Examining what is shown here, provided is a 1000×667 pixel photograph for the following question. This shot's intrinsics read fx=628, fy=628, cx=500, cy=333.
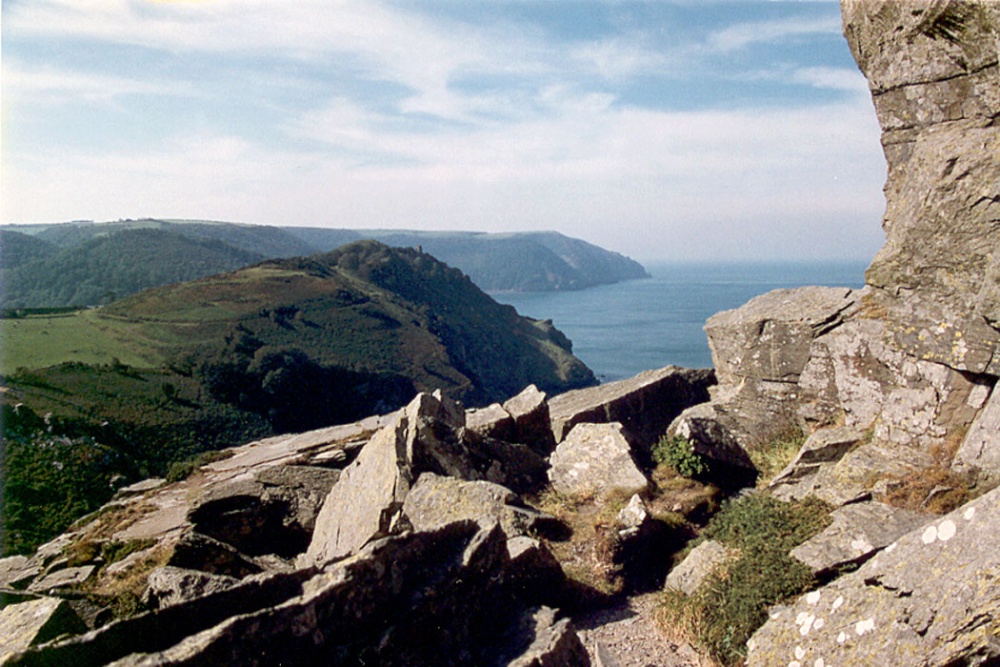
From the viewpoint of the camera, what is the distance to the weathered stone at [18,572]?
8.76m

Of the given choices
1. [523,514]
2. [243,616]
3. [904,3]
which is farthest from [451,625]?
[904,3]

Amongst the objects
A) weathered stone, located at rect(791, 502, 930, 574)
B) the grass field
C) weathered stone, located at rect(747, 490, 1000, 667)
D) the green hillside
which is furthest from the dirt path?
the grass field

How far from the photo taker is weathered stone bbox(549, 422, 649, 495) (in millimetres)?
9547

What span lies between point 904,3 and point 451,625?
10420 millimetres

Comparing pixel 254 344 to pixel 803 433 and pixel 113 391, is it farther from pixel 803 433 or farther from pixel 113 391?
pixel 803 433

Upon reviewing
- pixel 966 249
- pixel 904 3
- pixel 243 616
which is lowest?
pixel 243 616

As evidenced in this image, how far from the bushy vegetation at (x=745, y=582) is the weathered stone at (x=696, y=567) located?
125 mm

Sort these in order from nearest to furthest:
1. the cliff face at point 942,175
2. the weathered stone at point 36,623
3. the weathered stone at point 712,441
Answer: the weathered stone at point 36,623 → the cliff face at point 942,175 → the weathered stone at point 712,441

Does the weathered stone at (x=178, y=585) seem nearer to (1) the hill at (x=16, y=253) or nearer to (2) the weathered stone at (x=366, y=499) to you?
(2) the weathered stone at (x=366, y=499)

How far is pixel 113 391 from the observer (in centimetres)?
6581

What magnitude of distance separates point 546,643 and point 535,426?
22.3 ft

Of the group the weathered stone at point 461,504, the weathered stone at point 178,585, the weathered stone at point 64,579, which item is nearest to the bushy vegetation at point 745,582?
the weathered stone at point 461,504

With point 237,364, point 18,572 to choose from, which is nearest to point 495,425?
point 18,572

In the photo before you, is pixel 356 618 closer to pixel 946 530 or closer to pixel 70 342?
pixel 946 530
